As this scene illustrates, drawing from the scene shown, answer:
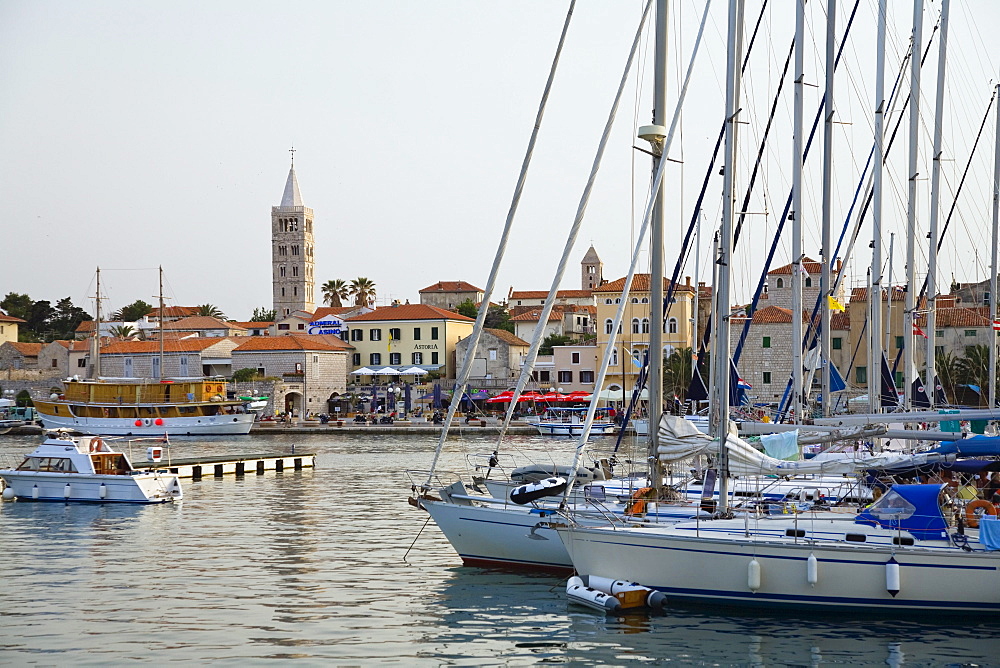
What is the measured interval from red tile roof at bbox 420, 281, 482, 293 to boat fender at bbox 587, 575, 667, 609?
11858cm

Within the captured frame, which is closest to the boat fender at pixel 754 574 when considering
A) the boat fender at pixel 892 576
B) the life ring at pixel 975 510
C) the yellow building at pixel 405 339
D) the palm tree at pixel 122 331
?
the boat fender at pixel 892 576

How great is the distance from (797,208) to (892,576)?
12.2 metres

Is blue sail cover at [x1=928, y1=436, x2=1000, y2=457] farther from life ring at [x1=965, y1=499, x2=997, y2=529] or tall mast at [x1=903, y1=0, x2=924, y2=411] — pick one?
tall mast at [x1=903, y1=0, x2=924, y2=411]

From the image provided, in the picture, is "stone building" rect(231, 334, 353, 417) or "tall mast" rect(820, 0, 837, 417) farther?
"stone building" rect(231, 334, 353, 417)

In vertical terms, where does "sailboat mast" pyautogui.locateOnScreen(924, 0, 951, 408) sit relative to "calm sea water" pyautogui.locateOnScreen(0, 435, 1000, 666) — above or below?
above

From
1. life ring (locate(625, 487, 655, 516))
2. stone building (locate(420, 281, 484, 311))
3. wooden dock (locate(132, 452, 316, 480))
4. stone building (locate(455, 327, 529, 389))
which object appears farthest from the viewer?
stone building (locate(420, 281, 484, 311))

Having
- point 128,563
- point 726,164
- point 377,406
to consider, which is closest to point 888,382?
point 726,164

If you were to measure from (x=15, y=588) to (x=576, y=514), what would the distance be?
421 inches

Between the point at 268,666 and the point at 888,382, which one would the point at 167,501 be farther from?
the point at 888,382

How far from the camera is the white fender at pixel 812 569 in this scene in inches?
624

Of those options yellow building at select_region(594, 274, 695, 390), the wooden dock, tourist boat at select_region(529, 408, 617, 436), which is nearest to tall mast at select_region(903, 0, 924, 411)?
the wooden dock

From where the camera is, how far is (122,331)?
381 feet

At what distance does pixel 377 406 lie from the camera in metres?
87.2

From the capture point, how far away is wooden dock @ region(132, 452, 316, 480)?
135 feet
